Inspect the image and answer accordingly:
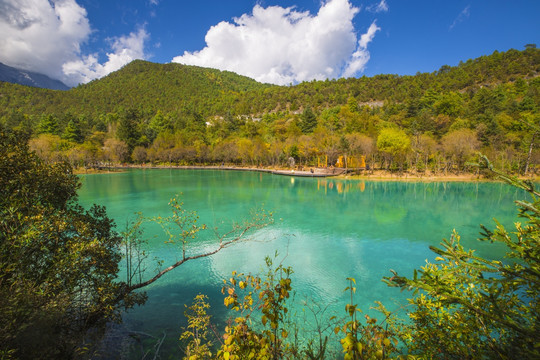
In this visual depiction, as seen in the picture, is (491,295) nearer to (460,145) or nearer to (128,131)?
(460,145)

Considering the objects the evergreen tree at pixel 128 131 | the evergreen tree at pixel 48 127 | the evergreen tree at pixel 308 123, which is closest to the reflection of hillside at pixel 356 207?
the evergreen tree at pixel 308 123

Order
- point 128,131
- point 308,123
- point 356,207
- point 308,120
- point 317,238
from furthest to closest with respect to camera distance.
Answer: point 128,131 → point 308,120 → point 308,123 → point 356,207 → point 317,238

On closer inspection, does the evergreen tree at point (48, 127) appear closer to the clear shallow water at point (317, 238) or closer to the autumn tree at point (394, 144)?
the clear shallow water at point (317, 238)

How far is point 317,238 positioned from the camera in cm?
1424

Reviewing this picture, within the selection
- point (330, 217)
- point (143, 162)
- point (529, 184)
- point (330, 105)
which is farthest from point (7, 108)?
point (529, 184)

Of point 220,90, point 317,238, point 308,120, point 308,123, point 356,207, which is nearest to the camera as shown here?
point 317,238

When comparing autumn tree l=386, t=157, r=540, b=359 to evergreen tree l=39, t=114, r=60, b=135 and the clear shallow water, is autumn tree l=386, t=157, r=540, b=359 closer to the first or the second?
the clear shallow water

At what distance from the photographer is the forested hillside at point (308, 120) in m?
43.7

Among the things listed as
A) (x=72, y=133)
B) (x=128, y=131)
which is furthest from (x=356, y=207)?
(x=72, y=133)

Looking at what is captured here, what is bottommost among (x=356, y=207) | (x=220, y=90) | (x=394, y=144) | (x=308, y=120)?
(x=356, y=207)

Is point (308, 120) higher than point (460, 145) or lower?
higher

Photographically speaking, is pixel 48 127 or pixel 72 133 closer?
pixel 72 133

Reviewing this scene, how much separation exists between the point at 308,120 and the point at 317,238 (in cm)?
6078

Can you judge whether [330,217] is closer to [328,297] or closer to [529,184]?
[328,297]
